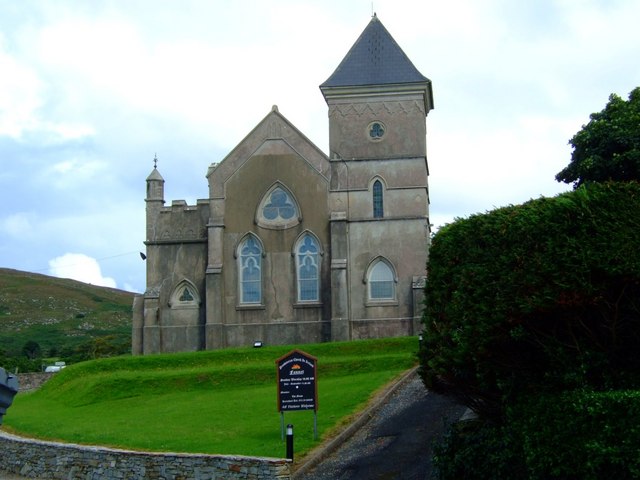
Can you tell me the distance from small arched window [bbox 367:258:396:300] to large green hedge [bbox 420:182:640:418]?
27.6 metres

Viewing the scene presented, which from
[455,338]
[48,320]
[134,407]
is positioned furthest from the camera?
[48,320]

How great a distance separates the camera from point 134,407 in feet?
106

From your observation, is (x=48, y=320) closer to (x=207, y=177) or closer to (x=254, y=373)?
(x=207, y=177)

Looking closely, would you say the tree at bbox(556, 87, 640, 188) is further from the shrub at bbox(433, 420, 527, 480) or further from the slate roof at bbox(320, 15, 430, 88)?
the slate roof at bbox(320, 15, 430, 88)

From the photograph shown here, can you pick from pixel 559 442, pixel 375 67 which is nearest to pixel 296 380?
pixel 559 442

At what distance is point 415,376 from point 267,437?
23.9ft

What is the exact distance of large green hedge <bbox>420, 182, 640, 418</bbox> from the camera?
1485 centimetres

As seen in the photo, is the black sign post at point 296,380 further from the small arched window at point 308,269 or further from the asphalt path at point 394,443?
the small arched window at point 308,269

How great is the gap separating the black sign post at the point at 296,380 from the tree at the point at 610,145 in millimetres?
10663

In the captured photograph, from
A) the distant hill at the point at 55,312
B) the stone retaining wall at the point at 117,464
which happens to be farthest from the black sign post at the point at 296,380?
the distant hill at the point at 55,312

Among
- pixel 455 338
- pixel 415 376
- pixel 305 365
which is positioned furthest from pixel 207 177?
pixel 455 338

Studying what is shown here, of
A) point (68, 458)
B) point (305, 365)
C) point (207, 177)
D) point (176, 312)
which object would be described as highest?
point (207, 177)

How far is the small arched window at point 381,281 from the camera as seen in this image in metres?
44.8

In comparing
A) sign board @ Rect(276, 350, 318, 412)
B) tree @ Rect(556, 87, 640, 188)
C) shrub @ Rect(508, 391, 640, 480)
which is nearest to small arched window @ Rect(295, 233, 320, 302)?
tree @ Rect(556, 87, 640, 188)
